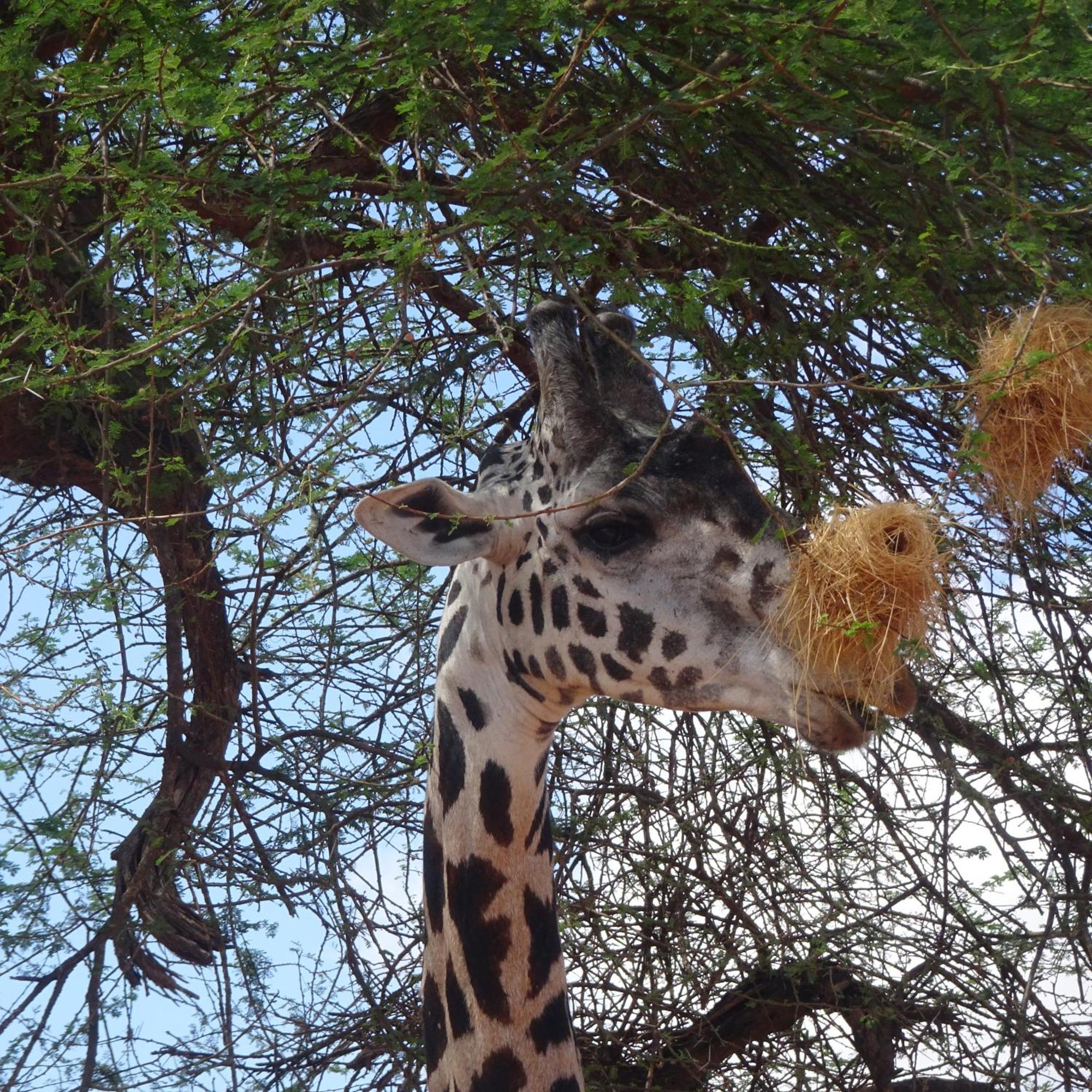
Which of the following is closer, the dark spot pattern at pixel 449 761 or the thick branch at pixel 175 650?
the dark spot pattern at pixel 449 761

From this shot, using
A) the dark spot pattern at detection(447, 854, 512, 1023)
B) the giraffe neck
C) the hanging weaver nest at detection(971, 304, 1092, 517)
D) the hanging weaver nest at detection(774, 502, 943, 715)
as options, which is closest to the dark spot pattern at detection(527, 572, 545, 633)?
the giraffe neck

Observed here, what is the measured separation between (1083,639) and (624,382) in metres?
1.63

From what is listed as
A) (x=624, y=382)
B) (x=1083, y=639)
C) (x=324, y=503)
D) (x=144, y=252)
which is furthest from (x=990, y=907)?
(x=144, y=252)

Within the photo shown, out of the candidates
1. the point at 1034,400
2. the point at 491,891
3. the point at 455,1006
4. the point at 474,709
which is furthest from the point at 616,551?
the point at 455,1006

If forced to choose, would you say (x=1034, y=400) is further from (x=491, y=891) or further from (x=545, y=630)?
(x=491, y=891)

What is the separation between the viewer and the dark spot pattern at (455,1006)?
10.9 feet

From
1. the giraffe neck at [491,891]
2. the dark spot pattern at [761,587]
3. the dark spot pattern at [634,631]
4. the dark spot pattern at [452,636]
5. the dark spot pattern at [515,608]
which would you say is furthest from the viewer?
the dark spot pattern at [452,636]

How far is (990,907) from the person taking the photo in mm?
4074

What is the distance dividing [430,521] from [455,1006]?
106 cm

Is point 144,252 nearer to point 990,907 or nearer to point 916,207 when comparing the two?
point 916,207

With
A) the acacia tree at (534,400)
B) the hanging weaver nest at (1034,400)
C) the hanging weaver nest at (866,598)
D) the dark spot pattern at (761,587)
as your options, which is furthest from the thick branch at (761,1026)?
the hanging weaver nest at (1034,400)

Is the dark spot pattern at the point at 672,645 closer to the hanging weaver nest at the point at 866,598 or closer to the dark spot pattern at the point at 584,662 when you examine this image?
the dark spot pattern at the point at 584,662

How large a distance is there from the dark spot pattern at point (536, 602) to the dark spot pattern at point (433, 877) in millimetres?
528

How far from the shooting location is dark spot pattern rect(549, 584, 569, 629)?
331 centimetres
